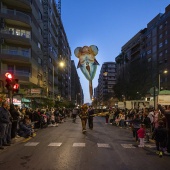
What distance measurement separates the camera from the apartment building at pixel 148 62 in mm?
66438

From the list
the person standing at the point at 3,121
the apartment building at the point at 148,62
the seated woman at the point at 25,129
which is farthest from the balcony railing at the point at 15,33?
the person standing at the point at 3,121

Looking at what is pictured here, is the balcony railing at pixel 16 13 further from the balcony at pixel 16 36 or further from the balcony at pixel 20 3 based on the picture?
the balcony at pixel 16 36

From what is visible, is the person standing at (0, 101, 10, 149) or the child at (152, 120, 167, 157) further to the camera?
the person standing at (0, 101, 10, 149)

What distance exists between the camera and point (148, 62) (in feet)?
227

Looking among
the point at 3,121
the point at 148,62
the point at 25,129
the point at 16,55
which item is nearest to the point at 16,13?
the point at 16,55

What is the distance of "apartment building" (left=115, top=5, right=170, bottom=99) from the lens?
218 ft

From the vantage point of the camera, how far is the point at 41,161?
32.8 ft

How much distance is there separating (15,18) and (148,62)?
3373cm

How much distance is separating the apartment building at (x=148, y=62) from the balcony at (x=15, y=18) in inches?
808

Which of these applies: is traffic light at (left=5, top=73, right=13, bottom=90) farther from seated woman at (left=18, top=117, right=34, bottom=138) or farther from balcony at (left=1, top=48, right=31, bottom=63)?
balcony at (left=1, top=48, right=31, bottom=63)

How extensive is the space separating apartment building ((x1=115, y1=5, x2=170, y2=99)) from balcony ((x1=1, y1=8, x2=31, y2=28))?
20.5 metres

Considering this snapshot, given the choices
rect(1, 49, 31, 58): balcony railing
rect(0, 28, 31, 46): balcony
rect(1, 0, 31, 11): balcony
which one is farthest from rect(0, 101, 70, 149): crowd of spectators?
rect(1, 0, 31, 11): balcony

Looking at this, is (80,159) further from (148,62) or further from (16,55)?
(148,62)

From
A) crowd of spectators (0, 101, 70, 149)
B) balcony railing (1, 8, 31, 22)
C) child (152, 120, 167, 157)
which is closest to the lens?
child (152, 120, 167, 157)
